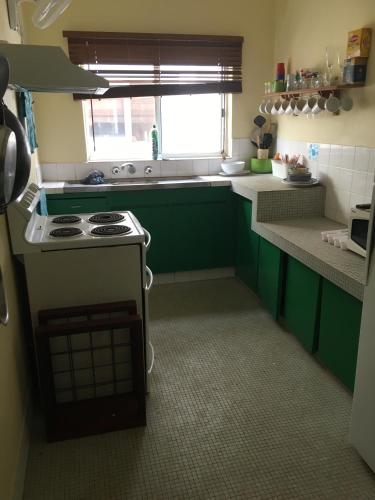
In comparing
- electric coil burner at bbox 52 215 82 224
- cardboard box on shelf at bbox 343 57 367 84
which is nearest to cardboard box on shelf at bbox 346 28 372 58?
cardboard box on shelf at bbox 343 57 367 84

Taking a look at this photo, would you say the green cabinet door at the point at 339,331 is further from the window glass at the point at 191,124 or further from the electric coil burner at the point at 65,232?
the window glass at the point at 191,124

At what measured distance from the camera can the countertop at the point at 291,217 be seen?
224 centimetres

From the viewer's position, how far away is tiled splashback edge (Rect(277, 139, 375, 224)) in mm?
2725

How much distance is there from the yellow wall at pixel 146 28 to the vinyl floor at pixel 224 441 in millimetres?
1989

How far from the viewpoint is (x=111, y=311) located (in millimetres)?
2049

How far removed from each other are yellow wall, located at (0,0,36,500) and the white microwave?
176 centimetres

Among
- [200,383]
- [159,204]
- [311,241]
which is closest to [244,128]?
[159,204]

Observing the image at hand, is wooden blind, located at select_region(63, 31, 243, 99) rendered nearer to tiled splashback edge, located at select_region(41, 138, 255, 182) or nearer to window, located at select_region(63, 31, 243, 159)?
window, located at select_region(63, 31, 243, 159)

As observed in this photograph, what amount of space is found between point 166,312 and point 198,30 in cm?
243

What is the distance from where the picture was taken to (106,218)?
2438 millimetres

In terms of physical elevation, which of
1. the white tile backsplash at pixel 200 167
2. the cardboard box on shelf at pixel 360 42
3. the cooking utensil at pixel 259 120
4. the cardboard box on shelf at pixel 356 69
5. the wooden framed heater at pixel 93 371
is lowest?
the wooden framed heater at pixel 93 371

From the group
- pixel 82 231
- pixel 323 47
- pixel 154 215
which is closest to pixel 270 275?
pixel 154 215

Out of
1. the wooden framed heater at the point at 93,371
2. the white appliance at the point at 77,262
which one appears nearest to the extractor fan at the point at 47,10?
the white appliance at the point at 77,262

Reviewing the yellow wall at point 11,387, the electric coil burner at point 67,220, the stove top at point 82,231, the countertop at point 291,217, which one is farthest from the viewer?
the electric coil burner at point 67,220
